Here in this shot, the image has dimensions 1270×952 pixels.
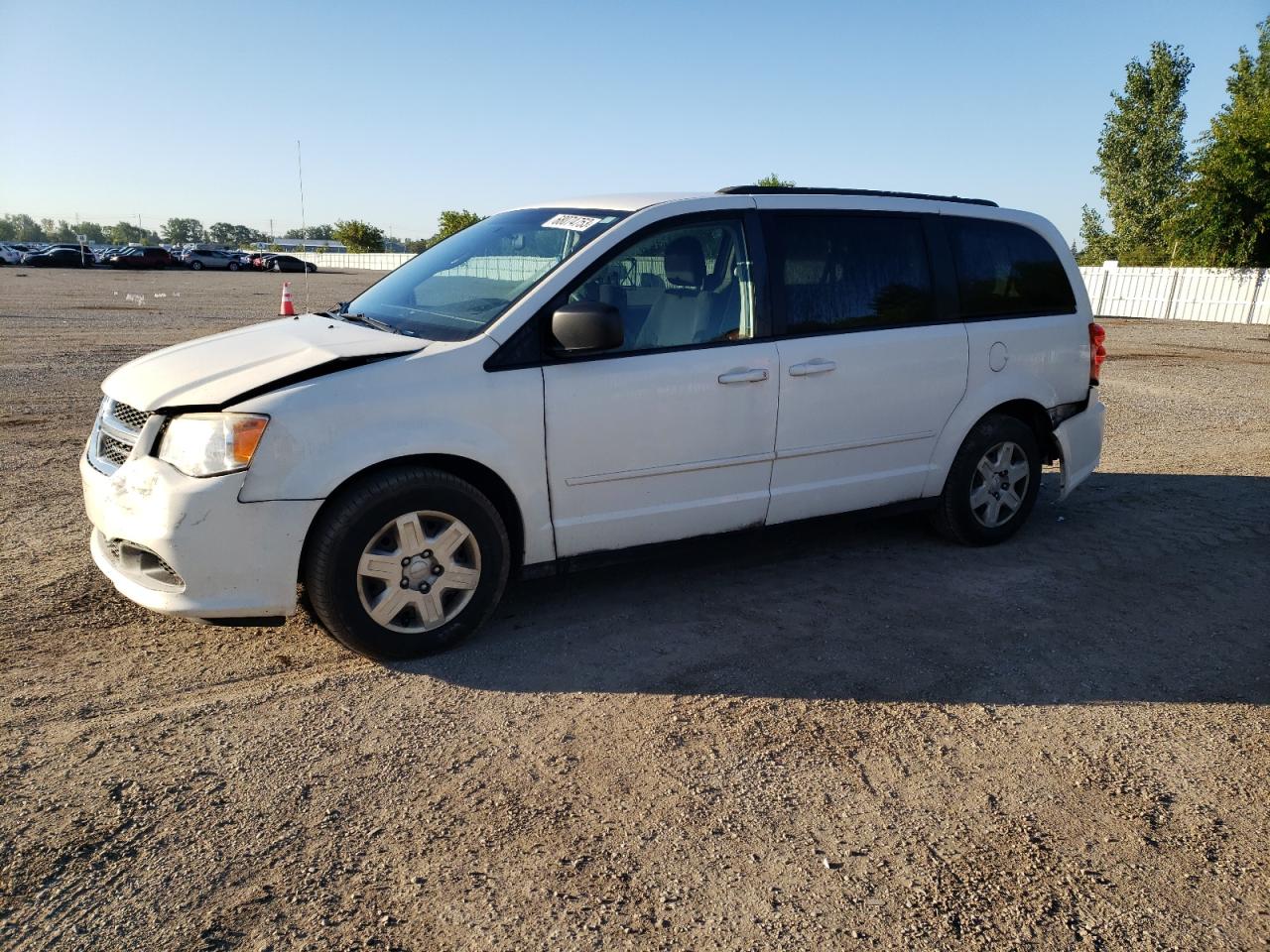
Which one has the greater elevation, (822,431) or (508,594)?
(822,431)

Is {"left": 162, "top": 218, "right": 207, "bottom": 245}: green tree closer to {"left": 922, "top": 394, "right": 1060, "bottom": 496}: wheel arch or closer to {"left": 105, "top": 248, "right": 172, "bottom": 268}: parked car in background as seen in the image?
{"left": 105, "top": 248, "right": 172, "bottom": 268}: parked car in background

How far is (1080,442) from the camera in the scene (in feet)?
20.2

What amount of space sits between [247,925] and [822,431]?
345 cm

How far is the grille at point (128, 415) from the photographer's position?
155 inches

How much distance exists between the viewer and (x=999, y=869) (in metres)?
2.85

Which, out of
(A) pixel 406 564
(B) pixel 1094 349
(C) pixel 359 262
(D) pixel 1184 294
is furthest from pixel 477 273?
(C) pixel 359 262

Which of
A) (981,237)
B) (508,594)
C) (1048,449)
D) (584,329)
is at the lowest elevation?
(508,594)

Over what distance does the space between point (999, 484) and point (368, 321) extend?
374cm

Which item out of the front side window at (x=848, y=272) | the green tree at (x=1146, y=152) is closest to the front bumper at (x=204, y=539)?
the front side window at (x=848, y=272)

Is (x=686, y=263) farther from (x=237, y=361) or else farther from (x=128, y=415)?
(x=128, y=415)

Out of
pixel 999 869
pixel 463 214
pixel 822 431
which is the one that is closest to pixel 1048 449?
pixel 822 431

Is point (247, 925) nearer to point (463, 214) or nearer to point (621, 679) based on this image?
point (621, 679)

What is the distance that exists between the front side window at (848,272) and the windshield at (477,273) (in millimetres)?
929

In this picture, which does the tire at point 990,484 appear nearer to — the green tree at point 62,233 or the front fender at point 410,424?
the front fender at point 410,424
